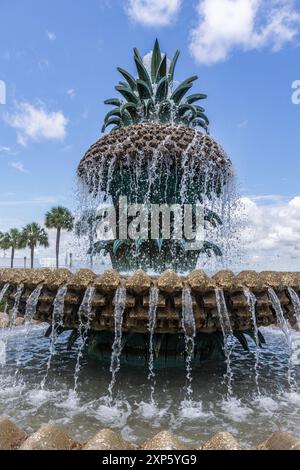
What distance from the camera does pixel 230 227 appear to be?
33.9 ft

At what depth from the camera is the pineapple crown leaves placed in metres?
9.58

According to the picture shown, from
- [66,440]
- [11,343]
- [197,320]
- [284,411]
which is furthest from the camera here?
[11,343]

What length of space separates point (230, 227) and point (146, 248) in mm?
3074

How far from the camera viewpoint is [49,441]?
2.99 metres

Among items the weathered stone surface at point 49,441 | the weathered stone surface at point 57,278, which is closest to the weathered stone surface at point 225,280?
the weathered stone surface at point 57,278

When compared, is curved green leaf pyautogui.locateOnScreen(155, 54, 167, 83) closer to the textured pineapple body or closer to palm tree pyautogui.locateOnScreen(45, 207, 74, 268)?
the textured pineapple body

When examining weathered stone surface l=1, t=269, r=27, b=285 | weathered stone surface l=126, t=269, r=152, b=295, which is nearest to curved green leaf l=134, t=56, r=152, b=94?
weathered stone surface l=1, t=269, r=27, b=285

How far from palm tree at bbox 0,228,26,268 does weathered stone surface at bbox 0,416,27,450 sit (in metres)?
60.4

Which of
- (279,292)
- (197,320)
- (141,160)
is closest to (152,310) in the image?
(197,320)

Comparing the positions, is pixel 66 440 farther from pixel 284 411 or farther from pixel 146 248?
pixel 146 248

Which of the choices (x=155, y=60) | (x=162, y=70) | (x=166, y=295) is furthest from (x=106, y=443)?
(x=155, y=60)

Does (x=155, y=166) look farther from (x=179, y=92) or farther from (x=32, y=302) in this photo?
(x=32, y=302)

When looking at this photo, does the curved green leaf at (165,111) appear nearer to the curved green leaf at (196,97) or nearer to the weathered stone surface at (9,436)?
the curved green leaf at (196,97)

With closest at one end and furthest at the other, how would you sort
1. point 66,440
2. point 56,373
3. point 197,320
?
point 66,440 < point 197,320 < point 56,373
